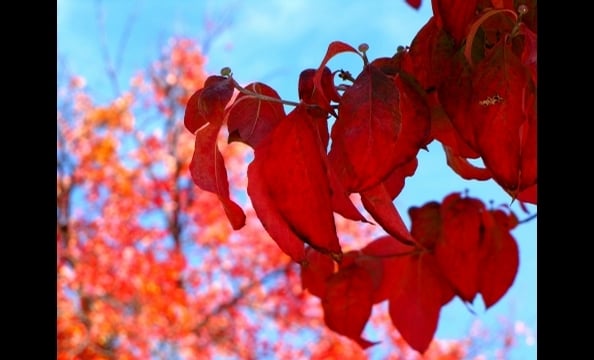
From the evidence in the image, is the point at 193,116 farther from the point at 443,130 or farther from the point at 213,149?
the point at 443,130

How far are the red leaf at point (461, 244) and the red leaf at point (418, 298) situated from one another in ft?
0.09

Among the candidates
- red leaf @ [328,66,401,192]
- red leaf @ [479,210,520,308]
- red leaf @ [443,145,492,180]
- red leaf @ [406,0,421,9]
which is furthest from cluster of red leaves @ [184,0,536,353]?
red leaf @ [479,210,520,308]

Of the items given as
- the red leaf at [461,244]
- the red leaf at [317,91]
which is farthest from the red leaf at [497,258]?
the red leaf at [317,91]

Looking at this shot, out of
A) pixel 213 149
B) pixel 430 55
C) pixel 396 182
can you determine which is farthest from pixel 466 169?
pixel 213 149

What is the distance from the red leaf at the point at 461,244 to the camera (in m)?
0.92

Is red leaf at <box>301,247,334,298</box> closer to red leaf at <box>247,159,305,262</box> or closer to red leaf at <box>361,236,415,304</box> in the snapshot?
red leaf at <box>361,236,415,304</box>

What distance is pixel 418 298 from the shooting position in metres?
0.95

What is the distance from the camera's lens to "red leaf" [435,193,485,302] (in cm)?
92

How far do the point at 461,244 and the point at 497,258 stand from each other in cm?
6

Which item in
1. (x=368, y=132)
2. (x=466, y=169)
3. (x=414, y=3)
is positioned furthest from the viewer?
(x=414, y=3)

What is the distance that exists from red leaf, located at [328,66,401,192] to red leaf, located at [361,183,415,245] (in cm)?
2
